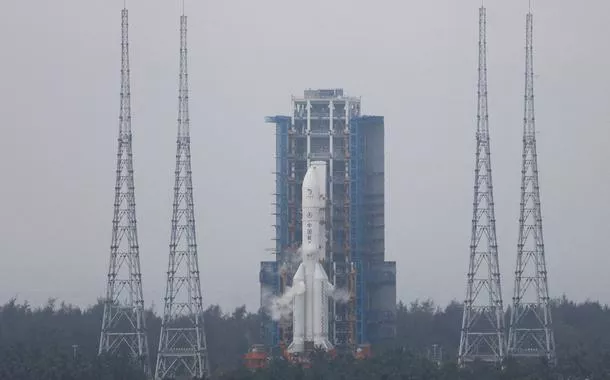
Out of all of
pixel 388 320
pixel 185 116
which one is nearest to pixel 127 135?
pixel 185 116

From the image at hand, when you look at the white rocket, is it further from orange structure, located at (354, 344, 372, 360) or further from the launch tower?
the launch tower

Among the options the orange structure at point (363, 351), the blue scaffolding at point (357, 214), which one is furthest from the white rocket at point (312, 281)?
the blue scaffolding at point (357, 214)

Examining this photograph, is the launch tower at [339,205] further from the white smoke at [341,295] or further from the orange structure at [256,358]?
the orange structure at [256,358]

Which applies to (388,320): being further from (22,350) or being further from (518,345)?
(22,350)

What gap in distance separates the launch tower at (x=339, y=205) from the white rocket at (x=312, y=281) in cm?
244

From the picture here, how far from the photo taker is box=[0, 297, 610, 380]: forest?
88625 millimetres

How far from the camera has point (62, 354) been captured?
93.2 metres

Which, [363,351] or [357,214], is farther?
[357,214]

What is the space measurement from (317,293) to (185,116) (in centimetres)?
1146

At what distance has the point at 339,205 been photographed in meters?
101

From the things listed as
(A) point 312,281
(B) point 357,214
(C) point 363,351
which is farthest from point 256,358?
(B) point 357,214

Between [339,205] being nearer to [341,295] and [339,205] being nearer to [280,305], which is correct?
[341,295]

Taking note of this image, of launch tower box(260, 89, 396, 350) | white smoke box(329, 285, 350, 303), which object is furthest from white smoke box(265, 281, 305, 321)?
white smoke box(329, 285, 350, 303)

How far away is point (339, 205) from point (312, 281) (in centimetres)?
538
